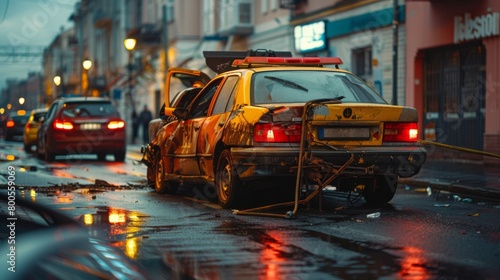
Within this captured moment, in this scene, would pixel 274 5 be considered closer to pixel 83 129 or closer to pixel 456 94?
pixel 456 94

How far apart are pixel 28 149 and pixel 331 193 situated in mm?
20919

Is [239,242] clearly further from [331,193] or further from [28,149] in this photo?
[28,149]

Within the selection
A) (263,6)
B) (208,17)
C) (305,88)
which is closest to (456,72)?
(305,88)

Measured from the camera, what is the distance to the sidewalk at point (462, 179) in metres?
13.9

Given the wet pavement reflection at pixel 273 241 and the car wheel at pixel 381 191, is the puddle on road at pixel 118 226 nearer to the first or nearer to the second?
the wet pavement reflection at pixel 273 241

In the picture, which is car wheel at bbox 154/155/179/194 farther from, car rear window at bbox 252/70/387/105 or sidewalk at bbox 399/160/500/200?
sidewalk at bbox 399/160/500/200

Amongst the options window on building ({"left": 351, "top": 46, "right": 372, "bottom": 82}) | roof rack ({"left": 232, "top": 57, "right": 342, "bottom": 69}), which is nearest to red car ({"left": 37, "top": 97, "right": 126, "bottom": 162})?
window on building ({"left": 351, "top": 46, "right": 372, "bottom": 82})

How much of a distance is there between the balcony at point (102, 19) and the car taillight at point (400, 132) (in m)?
62.0

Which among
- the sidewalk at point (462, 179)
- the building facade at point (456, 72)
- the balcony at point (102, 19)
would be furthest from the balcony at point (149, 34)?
the sidewalk at point (462, 179)

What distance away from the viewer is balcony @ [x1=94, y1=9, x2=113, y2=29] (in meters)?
71.4

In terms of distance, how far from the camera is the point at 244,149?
33.3 ft

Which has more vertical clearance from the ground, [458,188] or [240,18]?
[240,18]

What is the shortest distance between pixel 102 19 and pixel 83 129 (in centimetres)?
4961

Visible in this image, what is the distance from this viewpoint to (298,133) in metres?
10.0
